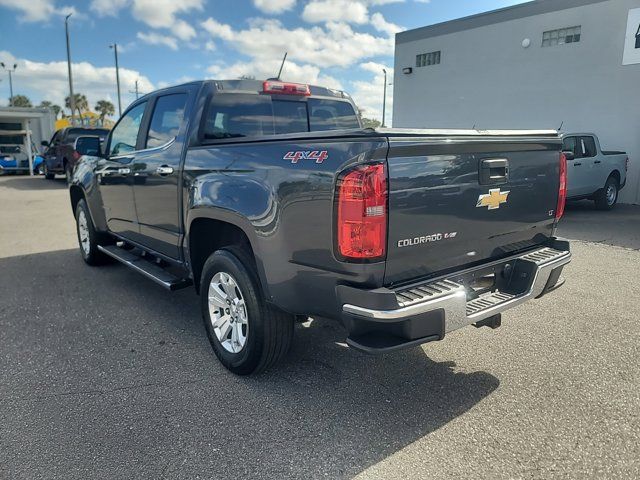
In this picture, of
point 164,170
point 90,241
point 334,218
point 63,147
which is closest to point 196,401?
point 334,218

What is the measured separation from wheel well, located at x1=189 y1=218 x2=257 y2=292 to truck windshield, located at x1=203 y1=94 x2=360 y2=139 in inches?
28.0

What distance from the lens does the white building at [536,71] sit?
12688 mm

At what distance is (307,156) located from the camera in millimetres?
2662

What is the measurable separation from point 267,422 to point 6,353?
2301 mm

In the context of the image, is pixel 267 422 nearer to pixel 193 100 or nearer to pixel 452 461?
pixel 452 461

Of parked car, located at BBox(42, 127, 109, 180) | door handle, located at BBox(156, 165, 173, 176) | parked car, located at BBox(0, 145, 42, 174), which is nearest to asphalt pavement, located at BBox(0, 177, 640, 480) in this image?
door handle, located at BBox(156, 165, 173, 176)

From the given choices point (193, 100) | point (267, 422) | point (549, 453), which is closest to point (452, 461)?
point (549, 453)

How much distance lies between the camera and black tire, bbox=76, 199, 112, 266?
19.7 ft

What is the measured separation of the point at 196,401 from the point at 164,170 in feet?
6.23

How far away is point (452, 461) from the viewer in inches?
99.3

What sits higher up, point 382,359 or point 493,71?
point 493,71

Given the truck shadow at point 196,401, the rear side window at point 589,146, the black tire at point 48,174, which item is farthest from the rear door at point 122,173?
the black tire at point 48,174

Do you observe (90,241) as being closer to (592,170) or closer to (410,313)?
(410,313)

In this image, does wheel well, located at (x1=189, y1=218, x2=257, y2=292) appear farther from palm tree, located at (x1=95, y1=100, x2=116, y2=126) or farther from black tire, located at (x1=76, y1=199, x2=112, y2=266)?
palm tree, located at (x1=95, y1=100, x2=116, y2=126)
